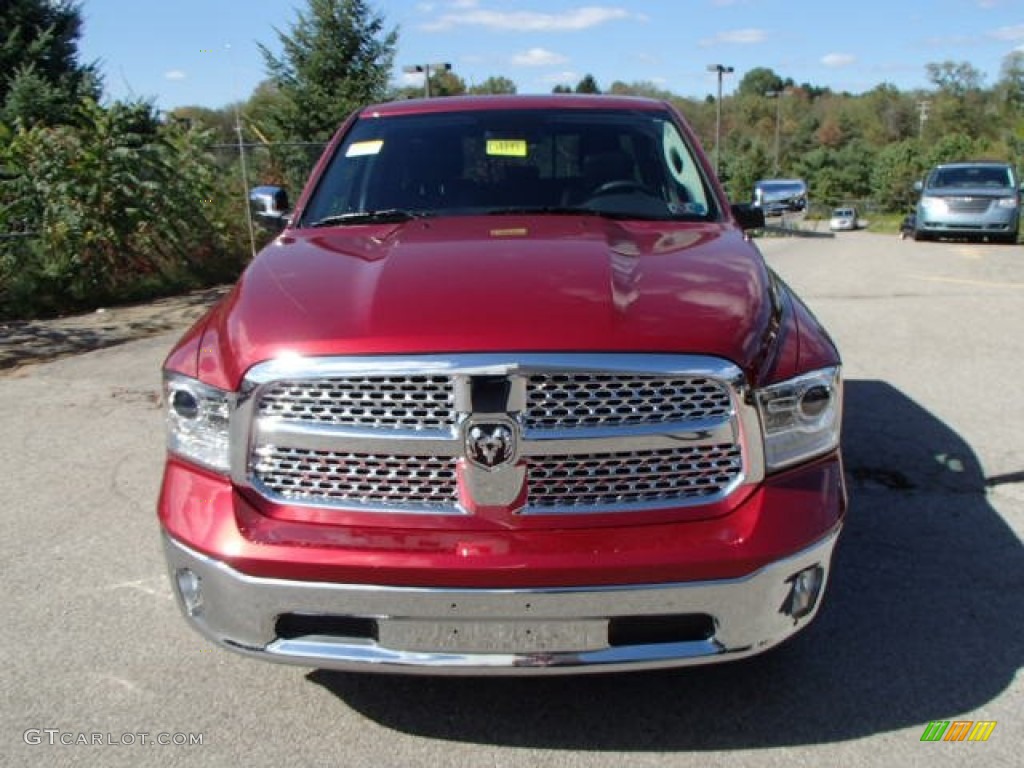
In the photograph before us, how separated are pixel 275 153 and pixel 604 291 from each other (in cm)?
1526

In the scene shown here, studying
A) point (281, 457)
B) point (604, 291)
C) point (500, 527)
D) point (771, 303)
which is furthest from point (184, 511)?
point (771, 303)

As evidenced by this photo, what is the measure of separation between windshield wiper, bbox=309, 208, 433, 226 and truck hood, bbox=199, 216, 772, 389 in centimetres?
40

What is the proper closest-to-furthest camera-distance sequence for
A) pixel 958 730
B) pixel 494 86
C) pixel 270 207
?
pixel 958 730 → pixel 270 207 → pixel 494 86

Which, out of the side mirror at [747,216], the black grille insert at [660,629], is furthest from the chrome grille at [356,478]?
the side mirror at [747,216]

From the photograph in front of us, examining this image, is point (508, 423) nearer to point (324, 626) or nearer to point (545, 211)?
point (324, 626)

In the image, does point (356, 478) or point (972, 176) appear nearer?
point (356, 478)

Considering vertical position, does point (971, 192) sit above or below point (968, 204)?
above

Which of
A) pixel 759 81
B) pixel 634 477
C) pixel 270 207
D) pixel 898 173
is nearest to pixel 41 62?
pixel 270 207

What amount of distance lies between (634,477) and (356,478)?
0.74 meters

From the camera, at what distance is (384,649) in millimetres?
2457

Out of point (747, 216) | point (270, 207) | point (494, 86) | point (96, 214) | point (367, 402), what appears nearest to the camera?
point (367, 402)

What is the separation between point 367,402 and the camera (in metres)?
2.52

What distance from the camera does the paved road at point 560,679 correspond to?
270 cm

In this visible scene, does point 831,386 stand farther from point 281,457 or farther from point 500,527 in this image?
point 281,457
